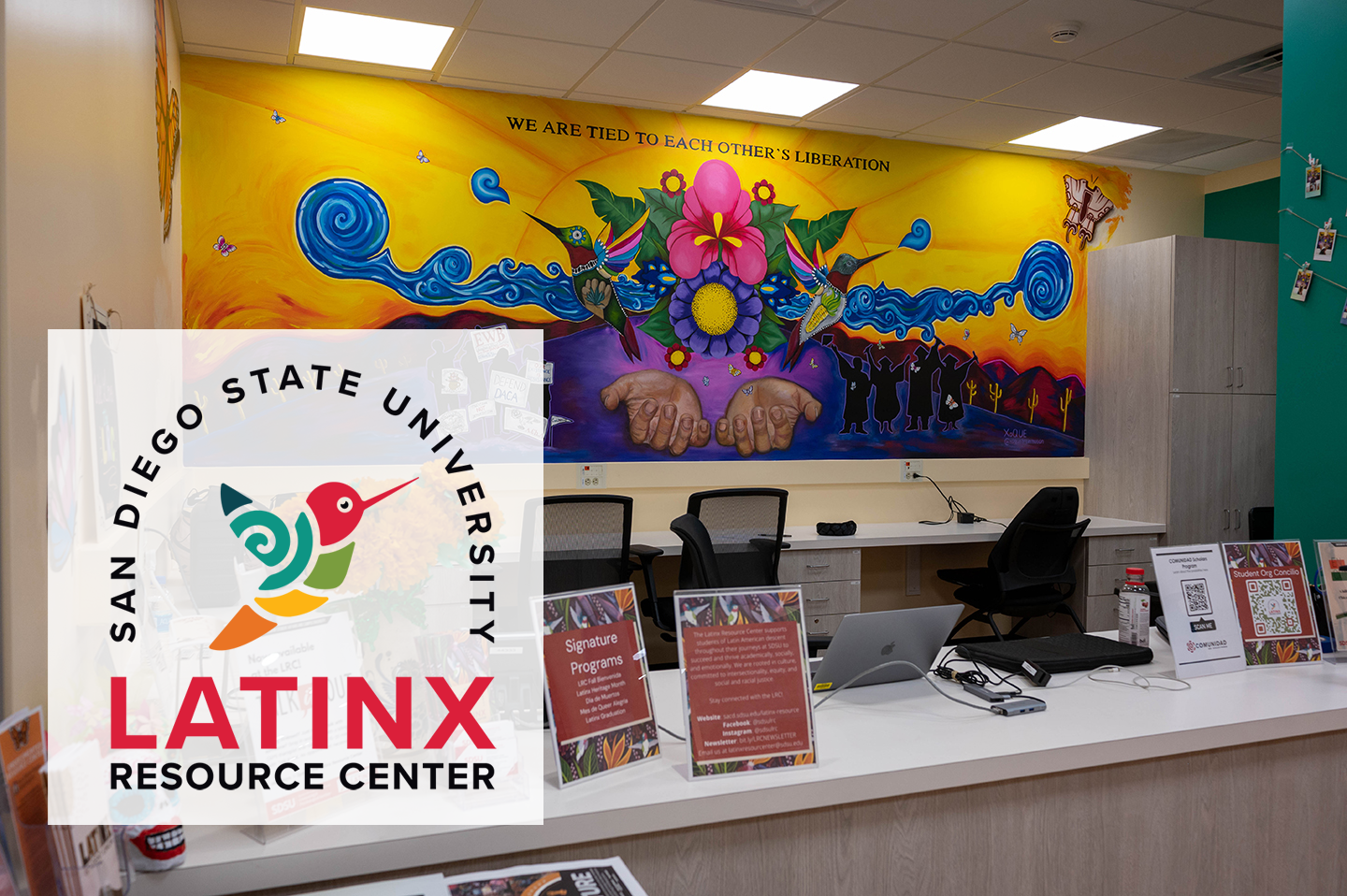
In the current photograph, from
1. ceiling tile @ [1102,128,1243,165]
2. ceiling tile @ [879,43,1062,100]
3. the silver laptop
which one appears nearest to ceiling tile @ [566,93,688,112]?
ceiling tile @ [879,43,1062,100]

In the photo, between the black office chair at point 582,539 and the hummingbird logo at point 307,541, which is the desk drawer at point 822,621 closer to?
the black office chair at point 582,539

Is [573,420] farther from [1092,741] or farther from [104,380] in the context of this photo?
[1092,741]

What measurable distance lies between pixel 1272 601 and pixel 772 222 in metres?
3.16

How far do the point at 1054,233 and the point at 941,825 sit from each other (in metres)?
4.63

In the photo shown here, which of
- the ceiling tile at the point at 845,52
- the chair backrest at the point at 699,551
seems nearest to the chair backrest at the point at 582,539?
the chair backrest at the point at 699,551

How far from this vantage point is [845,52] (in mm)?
3785

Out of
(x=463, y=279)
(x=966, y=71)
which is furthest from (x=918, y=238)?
(x=463, y=279)

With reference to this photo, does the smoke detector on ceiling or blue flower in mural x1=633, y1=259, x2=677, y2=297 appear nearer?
the smoke detector on ceiling

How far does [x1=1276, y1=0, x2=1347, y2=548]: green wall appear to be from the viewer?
270cm

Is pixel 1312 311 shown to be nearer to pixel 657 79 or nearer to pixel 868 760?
pixel 868 760

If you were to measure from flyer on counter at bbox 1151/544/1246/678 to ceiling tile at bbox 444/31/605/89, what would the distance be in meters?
2.94

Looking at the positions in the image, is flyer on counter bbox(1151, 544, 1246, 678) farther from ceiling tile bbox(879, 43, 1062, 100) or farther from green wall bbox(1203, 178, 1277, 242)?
green wall bbox(1203, 178, 1277, 242)

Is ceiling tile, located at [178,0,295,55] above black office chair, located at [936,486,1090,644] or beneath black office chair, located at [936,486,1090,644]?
above

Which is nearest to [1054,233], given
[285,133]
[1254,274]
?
[1254,274]
